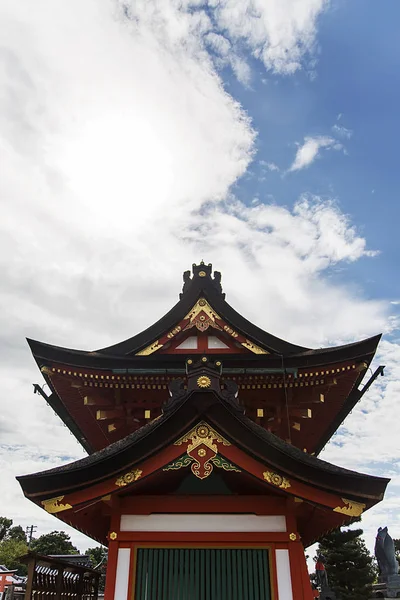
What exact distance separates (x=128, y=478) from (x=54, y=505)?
1.06 metres

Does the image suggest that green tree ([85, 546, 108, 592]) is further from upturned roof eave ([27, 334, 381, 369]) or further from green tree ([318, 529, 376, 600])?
green tree ([318, 529, 376, 600])

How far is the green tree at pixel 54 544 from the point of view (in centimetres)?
7194

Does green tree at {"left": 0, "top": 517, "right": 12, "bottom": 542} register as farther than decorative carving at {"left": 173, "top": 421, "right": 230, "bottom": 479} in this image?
Yes

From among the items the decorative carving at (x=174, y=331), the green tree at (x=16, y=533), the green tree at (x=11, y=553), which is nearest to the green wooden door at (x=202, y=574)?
the decorative carving at (x=174, y=331)

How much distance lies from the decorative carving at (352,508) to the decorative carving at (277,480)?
0.70 metres

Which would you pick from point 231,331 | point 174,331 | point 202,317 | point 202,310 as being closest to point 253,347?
point 231,331

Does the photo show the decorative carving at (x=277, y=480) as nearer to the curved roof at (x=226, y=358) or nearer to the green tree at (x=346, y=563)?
the curved roof at (x=226, y=358)

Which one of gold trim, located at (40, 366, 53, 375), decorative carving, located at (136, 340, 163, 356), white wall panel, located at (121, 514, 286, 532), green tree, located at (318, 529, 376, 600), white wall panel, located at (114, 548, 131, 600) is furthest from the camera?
green tree, located at (318, 529, 376, 600)

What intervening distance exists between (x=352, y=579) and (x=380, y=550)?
10.3 metres

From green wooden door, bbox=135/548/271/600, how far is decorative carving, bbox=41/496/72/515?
136 cm

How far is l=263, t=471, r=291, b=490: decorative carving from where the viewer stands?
238 inches

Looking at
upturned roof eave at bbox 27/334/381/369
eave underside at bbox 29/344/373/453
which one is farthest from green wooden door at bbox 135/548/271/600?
upturned roof eave at bbox 27/334/381/369

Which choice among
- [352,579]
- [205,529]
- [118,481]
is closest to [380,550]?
[352,579]

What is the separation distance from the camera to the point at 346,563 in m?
27.5
